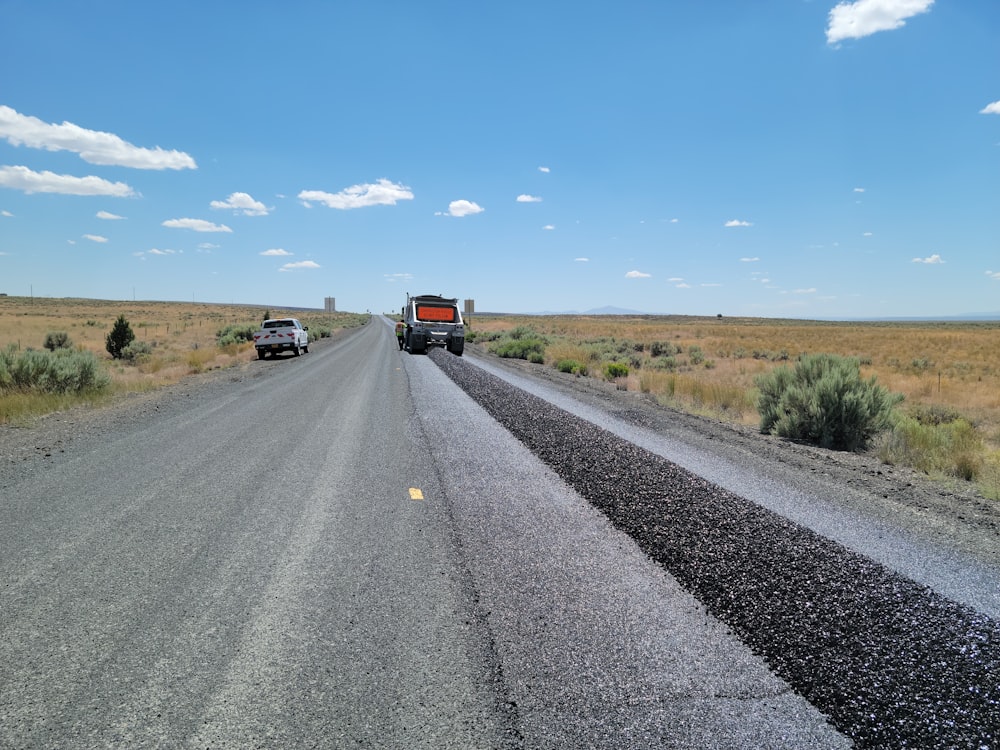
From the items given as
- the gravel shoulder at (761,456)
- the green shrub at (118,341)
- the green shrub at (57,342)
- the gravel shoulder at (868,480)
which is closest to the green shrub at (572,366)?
the gravel shoulder at (761,456)

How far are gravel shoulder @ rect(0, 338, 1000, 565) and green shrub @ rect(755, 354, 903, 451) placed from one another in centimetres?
64

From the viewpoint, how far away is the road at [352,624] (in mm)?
2719

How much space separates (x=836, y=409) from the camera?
436 inches

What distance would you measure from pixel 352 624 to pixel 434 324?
29020 mm

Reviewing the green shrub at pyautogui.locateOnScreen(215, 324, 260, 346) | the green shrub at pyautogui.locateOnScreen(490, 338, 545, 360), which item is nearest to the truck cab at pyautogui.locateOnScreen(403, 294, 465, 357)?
the green shrub at pyautogui.locateOnScreen(490, 338, 545, 360)

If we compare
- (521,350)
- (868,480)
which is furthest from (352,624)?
(521,350)

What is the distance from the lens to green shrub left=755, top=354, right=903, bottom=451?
429 inches

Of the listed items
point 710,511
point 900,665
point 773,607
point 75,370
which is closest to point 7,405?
point 75,370

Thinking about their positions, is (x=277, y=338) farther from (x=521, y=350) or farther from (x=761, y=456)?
(x=761, y=456)

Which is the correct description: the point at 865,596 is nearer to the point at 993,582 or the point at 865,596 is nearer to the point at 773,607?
the point at 773,607

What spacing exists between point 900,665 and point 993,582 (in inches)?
73.9

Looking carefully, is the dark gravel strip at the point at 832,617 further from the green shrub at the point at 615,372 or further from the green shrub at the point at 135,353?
the green shrub at the point at 135,353

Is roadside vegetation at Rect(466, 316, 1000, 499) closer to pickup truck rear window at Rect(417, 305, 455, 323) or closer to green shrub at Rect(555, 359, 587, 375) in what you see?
green shrub at Rect(555, 359, 587, 375)

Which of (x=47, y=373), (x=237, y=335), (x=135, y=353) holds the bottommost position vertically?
(x=135, y=353)
